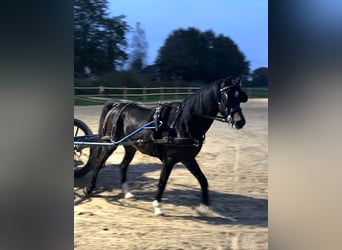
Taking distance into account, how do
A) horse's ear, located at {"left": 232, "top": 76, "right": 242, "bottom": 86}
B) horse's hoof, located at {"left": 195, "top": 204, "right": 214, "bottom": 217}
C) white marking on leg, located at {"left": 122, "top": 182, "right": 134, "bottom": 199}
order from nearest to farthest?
horse's ear, located at {"left": 232, "top": 76, "right": 242, "bottom": 86}, horse's hoof, located at {"left": 195, "top": 204, "right": 214, "bottom": 217}, white marking on leg, located at {"left": 122, "top": 182, "right": 134, "bottom": 199}

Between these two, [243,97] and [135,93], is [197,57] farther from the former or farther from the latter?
[135,93]

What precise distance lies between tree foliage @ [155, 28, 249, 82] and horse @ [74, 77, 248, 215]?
3.0 inches

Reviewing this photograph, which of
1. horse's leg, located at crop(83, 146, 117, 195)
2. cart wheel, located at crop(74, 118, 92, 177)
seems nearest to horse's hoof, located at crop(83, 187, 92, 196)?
horse's leg, located at crop(83, 146, 117, 195)

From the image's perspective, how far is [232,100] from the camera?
7.50ft

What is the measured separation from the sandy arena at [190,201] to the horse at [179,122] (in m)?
0.09

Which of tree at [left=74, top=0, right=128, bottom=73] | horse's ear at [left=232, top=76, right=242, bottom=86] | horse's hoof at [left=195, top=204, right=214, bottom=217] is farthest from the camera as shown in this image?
horse's hoof at [left=195, top=204, right=214, bottom=217]

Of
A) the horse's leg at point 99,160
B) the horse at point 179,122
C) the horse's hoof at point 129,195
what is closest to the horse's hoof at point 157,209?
the horse at point 179,122

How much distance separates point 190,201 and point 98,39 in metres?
1.34

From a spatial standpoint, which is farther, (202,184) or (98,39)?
(202,184)

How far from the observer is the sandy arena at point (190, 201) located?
206 cm

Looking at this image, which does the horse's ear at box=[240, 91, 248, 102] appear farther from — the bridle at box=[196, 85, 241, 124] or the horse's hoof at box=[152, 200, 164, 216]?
the horse's hoof at box=[152, 200, 164, 216]

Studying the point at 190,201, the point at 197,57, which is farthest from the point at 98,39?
the point at 190,201

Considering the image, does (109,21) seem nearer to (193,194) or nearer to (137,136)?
(137,136)

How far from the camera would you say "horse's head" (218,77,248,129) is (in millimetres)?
2223
